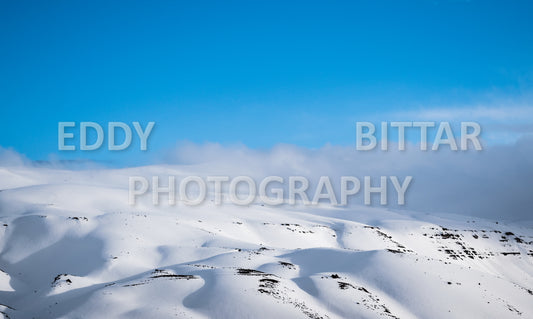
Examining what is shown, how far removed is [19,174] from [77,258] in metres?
83.0

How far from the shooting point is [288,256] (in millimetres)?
53250

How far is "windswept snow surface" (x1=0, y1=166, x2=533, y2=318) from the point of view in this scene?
111 ft

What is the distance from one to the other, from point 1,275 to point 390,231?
248 feet

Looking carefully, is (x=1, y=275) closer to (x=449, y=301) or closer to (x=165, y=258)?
(x=165, y=258)

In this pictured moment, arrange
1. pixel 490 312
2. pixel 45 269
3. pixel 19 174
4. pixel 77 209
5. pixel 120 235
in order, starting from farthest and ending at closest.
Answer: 1. pixel 19 174
2. pixel 77 209
3. pixel 120 235
4. pixel 45 269
5. pixel 490 312

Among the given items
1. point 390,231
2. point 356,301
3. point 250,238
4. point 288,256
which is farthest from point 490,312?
point 390,231

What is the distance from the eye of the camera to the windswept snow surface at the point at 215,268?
34.0m

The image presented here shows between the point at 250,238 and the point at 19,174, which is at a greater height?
the point at 19,174

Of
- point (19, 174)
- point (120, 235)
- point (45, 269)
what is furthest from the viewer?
point (19, 174)

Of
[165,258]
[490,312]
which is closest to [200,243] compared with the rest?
[165,258]

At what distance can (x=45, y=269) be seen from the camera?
50.8 m

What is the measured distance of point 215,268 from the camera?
4291 cm

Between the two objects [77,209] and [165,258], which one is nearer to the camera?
[165,258]

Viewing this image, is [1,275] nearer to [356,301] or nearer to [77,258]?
[77,258]
